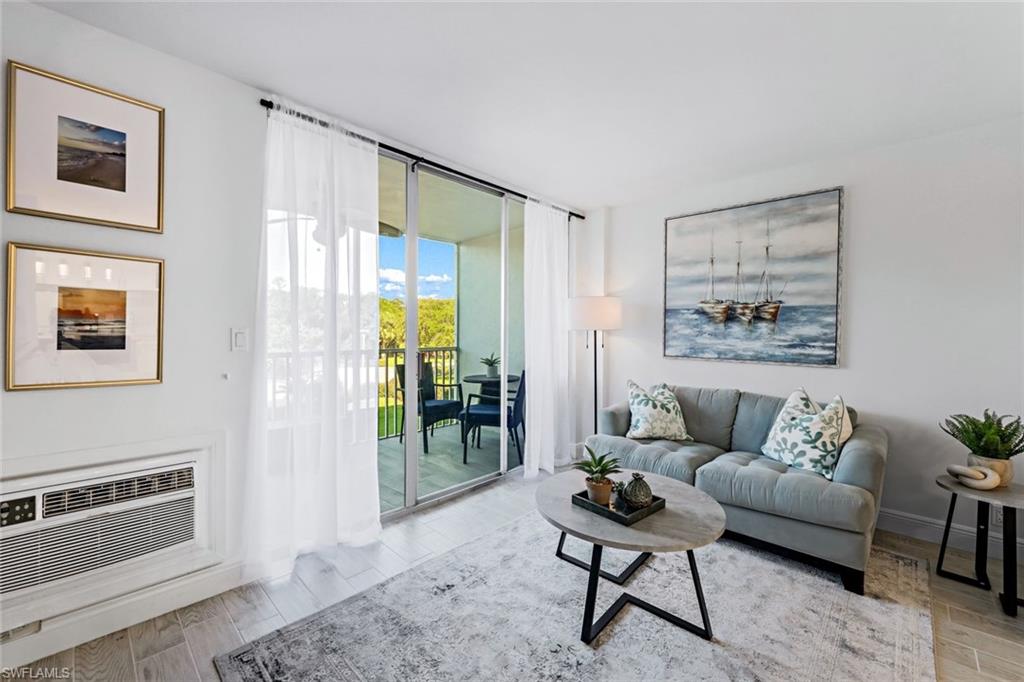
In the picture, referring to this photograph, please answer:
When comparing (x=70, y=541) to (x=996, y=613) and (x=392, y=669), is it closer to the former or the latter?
(x=392, y=669)

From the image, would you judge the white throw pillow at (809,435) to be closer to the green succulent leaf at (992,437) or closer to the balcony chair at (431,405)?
the green succulent leaf at (992,437)

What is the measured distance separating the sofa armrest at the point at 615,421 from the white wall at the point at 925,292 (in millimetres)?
1204

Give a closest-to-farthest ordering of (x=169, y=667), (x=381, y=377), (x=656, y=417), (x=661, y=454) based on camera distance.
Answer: (x=169, y=667) < (x=661, y=454) < (x=381, y=377) < (x=656, y=417)

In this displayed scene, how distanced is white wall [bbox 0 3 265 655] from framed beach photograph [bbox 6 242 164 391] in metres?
0.05

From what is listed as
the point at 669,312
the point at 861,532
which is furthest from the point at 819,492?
the point at 669,312

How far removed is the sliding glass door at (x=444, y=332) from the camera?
3.14 m

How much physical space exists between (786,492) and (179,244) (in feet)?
11.3

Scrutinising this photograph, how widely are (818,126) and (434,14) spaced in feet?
7.88

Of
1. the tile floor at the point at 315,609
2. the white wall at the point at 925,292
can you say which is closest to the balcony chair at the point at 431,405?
the tile floor at the point at 315,609

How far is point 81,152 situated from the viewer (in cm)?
183

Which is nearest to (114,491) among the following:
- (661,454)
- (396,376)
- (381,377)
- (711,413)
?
(381,377)

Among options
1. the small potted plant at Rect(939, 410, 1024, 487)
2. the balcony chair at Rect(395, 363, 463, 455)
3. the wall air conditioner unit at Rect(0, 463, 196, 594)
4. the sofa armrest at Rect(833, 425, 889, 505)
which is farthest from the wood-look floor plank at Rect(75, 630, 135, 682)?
the small potted plant at Rect(939, 410, 1024, 487)

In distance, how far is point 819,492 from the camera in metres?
2.32

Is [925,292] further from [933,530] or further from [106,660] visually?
[106,660]
